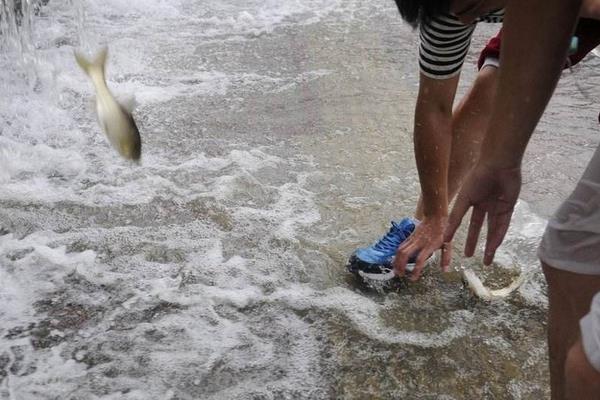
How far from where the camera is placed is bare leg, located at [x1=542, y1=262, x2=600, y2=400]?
1.47m

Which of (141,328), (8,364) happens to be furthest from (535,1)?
(8,364)

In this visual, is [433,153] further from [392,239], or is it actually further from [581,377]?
[581,377]

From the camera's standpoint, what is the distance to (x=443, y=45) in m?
2.28

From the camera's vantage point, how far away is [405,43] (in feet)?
19.0

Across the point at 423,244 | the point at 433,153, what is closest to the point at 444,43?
the point at 433,153

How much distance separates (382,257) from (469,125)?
692 millimetres

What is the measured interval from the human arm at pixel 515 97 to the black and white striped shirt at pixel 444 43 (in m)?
0.79

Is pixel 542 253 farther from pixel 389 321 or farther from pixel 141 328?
pixel 141 328

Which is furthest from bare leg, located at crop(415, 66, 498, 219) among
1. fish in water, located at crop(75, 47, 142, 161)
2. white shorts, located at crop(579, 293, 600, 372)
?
white shorts, located at crop(579, 293, 600, 372)

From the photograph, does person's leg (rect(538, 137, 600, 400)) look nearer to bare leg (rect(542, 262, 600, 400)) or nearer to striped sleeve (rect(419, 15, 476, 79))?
bare leg (rect(542, 262, 600, 400))

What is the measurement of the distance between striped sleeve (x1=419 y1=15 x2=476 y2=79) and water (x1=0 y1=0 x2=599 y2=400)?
915 mm

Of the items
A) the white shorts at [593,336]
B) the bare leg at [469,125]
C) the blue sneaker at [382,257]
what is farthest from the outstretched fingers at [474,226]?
the bare leg at [469,125]

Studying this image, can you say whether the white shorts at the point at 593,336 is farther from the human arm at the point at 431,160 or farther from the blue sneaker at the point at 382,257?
the blue sneaker at the point at 382,257

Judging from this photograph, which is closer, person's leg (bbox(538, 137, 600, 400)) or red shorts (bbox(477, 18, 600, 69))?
person's leg (bbox(538, 137, 600, 400))
